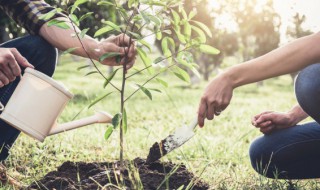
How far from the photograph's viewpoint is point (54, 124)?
6.86ft

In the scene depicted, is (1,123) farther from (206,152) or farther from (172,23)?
(206,152)

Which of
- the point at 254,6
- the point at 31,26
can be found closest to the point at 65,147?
the point at 31,26

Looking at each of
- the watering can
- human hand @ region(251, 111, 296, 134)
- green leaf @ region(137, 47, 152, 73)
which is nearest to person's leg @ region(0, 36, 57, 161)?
the watering can

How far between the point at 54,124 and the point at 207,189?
0.83 meters

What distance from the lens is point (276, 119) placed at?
2.46 m

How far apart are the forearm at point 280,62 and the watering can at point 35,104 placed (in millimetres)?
654

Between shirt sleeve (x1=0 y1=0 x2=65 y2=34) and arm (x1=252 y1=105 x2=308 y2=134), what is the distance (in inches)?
54.4

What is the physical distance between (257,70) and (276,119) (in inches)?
24.6

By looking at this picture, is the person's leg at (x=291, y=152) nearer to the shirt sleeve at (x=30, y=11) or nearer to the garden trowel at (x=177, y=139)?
the garden trowel at (x=177, y=139)

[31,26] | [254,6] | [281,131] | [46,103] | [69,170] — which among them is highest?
[31,26]

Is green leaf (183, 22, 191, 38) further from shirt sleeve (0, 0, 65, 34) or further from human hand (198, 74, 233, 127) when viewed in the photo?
shirt sleeve (0, 0, 65, 34)

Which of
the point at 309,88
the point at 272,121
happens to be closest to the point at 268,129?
the point at 272,121

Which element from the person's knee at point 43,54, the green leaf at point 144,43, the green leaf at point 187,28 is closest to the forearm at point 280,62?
the green leaf at point 187,28

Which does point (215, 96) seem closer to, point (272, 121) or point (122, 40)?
point (122, 40)
